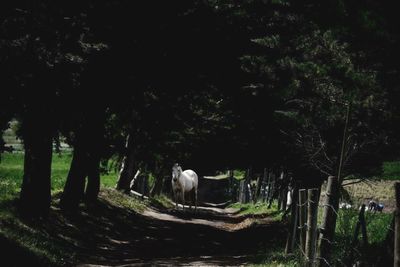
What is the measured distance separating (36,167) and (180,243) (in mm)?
5678

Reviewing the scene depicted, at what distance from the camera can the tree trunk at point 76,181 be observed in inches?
814

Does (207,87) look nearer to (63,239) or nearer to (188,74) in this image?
(188,74)

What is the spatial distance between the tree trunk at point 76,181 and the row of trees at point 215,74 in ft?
0.13

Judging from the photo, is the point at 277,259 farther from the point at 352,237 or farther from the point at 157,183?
the point at 157,183

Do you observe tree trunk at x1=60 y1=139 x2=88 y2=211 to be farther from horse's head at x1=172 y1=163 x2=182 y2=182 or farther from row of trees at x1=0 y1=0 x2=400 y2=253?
horse's head at x1=172 y1=163 x2=182 y2=182

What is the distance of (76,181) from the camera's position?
21.0 meters

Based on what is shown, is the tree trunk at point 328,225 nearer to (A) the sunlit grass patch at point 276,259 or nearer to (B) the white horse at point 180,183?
(A) the sunlit grass patch at point 276,259

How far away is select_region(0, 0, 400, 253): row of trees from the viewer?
1096cm

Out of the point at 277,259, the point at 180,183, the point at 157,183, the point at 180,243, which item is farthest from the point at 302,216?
the point at 157,183

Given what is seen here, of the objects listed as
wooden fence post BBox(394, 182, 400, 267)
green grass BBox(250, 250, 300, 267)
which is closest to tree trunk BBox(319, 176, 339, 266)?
wooden fence post BBox(394, 182, 400, 267)

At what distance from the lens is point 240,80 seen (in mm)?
18500

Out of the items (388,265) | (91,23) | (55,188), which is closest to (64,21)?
(91,23)

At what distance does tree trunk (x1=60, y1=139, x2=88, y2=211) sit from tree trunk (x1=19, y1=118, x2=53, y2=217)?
3.39 metres

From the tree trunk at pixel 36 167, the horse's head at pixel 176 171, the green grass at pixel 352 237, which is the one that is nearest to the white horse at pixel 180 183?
the horse's head at pixel 176 171
